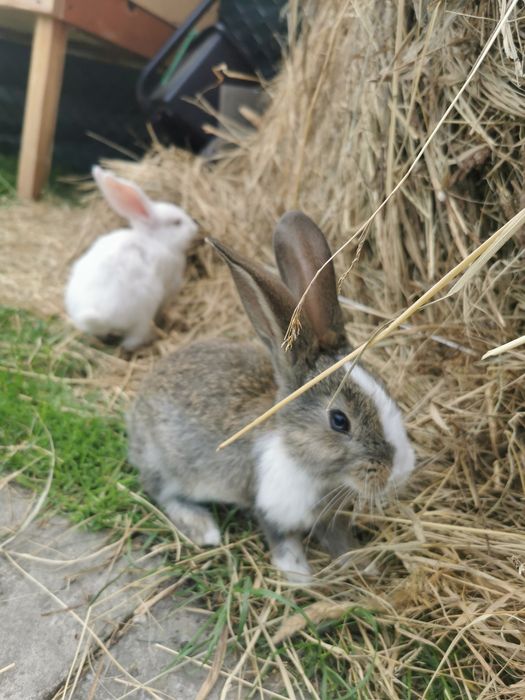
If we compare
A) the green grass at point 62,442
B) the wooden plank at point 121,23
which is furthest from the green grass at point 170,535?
the wooden plank at point 121,23

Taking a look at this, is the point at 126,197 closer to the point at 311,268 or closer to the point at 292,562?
the point at 311,268

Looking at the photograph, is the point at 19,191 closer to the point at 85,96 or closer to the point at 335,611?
the point at 85,96

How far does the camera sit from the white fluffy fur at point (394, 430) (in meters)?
1.77

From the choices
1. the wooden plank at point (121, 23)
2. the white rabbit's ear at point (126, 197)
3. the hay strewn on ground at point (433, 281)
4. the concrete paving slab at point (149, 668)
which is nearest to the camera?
the concrete paving slab at point (149, 668)

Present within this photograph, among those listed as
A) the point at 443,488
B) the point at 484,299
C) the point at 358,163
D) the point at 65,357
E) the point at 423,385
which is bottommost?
the point at 65,357

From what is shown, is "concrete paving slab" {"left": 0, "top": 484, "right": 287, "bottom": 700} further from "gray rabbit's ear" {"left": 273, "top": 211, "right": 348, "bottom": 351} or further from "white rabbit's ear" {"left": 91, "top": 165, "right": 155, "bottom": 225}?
"white rabbit's ear" {"left": 91, "top": 165, "right": 155, "bottom": 225}

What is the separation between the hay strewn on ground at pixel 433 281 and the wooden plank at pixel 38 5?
6.85 ft

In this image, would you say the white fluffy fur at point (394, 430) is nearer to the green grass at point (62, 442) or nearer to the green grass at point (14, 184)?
the green grass at point (62, 442)

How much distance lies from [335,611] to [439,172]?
1.55 metres

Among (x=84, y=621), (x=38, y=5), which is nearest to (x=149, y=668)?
(x=84, y=621)

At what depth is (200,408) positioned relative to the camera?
83.0 inches

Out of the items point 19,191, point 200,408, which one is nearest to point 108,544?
point 200,408

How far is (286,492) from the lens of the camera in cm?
192

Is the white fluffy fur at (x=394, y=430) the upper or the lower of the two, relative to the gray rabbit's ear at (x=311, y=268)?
lower
